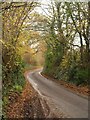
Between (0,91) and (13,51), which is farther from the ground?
(13,51)

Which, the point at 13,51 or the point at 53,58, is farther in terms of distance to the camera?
the point at 53,58

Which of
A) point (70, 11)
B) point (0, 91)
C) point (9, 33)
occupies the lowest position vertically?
point (0, 91)

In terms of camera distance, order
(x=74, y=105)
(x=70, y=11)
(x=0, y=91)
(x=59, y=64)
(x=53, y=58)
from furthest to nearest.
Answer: (x=53, y=58) < (x=59, y=64) < (x=70, y=11) < (x=74, y=105) < (x=0, y=91)

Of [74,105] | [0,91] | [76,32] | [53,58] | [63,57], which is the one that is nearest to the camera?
[0,91]

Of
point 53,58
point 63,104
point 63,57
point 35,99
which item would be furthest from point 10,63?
point 53,58

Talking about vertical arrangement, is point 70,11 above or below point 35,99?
above

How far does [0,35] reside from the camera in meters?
13.7

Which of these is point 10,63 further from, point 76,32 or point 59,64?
point 59,64

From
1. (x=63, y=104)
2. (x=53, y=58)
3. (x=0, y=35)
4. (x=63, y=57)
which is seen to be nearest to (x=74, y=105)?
(x=63, y=104)

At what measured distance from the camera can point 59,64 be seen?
1141 inches

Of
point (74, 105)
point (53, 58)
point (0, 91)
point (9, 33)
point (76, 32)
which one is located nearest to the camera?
point (0, 91)

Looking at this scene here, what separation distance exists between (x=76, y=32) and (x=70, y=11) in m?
2.18

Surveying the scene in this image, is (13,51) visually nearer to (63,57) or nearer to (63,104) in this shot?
(63,104)

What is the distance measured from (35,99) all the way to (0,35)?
4.38 metres
